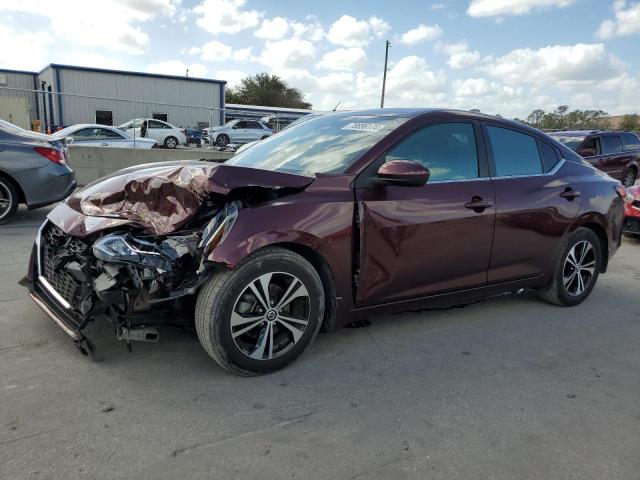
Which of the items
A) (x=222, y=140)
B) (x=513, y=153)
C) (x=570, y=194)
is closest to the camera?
(x=513, y=153)

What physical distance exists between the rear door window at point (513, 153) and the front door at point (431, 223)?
197mm

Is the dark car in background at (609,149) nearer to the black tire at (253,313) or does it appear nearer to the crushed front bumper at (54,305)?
the black tire at (253,313)

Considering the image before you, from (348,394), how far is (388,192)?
1331 mm

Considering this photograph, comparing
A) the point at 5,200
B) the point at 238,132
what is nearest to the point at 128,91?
the point at 238,132

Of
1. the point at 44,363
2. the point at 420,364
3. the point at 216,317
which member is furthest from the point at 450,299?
the point at 44,363

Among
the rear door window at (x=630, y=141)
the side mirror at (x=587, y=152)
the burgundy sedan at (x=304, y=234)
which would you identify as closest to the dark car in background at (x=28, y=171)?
the burgundy sedan at (x=304, y=234)

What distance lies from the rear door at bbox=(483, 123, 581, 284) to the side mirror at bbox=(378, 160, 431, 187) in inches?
40.9

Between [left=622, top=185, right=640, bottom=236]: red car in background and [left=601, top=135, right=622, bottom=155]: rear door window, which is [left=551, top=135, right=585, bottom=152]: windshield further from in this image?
[left=622, top=185, right=640, bottom=236]: red car in background

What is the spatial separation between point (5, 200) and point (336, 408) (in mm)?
6258

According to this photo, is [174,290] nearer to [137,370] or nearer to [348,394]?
[137,370]

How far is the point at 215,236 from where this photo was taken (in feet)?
9.53

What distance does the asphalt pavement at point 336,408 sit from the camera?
7.70ft

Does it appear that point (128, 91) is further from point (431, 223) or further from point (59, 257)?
point (431, 223)

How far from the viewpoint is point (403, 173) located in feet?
10.5
